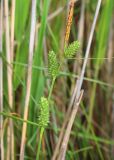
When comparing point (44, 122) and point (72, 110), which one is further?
point (72, 110)

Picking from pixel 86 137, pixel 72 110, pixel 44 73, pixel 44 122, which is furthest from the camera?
pixel 86 137

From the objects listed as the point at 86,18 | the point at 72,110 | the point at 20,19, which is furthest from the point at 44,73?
the point at 86,18

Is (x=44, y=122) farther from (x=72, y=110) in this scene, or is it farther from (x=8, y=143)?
(x=8, y=143)

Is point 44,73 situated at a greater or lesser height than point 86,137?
greater

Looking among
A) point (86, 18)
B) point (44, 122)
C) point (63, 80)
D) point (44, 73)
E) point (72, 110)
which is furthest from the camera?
point (86, 18)

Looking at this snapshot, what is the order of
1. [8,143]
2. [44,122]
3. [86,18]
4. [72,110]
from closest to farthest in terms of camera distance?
[44,122] < [72,110] < [8,143] < [86,18]

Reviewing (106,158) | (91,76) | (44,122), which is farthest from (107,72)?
(44,122)

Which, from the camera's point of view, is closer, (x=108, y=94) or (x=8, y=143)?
(x=8, y=143)

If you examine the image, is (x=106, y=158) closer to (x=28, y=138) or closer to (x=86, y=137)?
(x=86, y=137)

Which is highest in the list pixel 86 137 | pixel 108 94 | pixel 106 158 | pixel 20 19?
pixel 20 19
